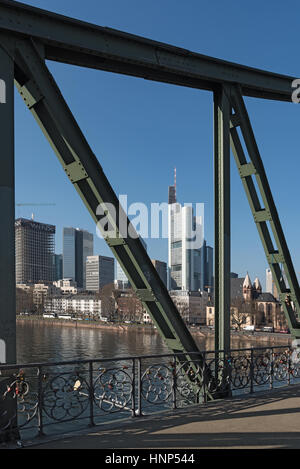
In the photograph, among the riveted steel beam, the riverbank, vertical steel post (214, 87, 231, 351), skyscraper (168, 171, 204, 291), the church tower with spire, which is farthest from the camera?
skyscraper (168, 171, 204, 291)

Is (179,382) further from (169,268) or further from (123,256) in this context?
(169,268)

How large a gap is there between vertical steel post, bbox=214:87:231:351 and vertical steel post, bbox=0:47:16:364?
3.82m

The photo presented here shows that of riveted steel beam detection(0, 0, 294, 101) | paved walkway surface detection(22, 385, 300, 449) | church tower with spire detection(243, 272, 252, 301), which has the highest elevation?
riveted steel beam detection(0, 0, 294, 101)

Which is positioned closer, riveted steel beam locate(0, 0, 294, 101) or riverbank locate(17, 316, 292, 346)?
riveted steel beam locate(0, 0, 294, 101)

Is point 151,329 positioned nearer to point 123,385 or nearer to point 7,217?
point 123,385

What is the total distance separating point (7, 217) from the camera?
211 inches

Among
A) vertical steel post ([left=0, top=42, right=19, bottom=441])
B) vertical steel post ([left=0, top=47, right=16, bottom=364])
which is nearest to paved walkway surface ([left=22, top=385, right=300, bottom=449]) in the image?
vertical steel post ([left=0, top=42, right=19, bottom=441])

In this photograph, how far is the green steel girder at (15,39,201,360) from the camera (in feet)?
19.1

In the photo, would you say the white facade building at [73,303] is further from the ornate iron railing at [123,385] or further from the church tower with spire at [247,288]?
the ornate iron railing at [123,385]

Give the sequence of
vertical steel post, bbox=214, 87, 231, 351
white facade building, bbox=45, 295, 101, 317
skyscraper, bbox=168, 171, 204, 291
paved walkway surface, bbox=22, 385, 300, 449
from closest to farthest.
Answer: paved walkway surface, bbox=22, 385, 300, 449, vertical steel post, bbox=214, 87, 231, 351, white facade building, bbox=45, 295, 101, 317, skyscraper, bbox=168, 171, 204, 291

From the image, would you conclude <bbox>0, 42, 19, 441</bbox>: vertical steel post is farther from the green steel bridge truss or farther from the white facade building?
the white facade building

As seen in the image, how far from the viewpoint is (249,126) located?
8.34m
